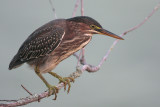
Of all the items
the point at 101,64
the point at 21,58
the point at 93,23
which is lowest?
the point at 101,64

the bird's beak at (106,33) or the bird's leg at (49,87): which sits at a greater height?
the bird's beak at (106,33)

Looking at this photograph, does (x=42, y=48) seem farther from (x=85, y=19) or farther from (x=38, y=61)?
(x=85, y=19)

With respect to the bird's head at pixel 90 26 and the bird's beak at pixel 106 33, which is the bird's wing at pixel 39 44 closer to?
the bird's head at pixel 90 26

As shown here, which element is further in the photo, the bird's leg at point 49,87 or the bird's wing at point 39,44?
the bird's wing at point 39,44

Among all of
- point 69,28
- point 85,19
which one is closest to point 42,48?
point 69,28

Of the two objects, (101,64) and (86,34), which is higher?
(86,34)

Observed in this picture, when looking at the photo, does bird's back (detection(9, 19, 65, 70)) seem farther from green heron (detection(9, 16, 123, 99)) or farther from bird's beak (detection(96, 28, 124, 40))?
bird's beak (detection(96, 28, 124, 40))

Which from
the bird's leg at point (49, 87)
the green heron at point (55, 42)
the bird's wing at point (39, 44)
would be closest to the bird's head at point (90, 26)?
the green heron at point (55, 42)

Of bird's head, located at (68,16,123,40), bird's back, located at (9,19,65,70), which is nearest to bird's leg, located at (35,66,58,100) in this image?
bird's back, located at (9,19,65,70)
